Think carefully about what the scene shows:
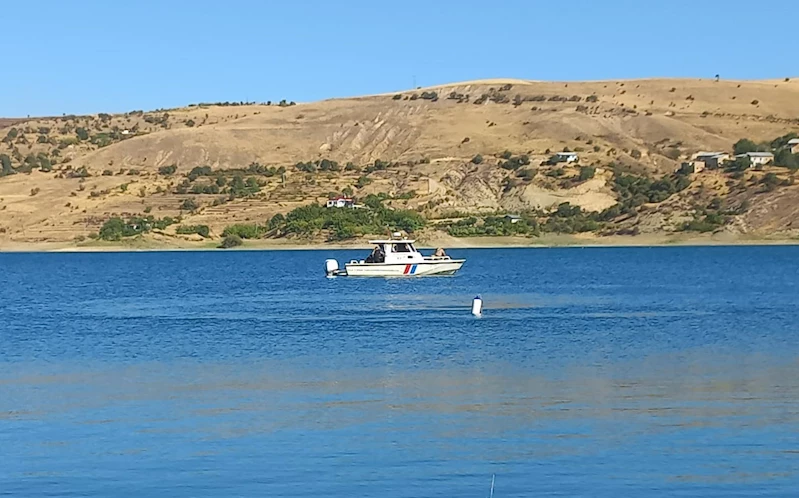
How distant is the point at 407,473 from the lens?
19.6 m

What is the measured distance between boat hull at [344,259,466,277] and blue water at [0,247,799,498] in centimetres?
1923

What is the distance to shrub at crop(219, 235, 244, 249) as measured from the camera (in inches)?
4909

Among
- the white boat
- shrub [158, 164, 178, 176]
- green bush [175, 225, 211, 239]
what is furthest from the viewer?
shrub [158, 164, 178, 176]

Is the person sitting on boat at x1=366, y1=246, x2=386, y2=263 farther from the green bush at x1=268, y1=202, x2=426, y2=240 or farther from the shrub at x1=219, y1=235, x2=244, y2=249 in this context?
the shrub at x1=219, y1=235, x2=244, y2=249

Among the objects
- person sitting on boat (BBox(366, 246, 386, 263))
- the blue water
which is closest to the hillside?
person sitting on boat (BBox(366, 246, 386, 263))

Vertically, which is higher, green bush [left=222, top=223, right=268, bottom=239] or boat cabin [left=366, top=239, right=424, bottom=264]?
green bush [left=222, top=223, right=268, bottom=239]

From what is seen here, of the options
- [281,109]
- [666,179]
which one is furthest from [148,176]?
[666,179]

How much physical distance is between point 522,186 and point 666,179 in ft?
45.0

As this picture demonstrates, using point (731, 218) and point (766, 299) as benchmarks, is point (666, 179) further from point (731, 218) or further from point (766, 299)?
point (766, 299)

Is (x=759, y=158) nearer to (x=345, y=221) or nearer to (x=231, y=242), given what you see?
(x=345, y=221)

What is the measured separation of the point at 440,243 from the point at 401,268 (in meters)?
38.1

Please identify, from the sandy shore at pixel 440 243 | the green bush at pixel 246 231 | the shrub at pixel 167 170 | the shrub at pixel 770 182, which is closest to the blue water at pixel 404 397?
the sandy shore at pixel 440 243

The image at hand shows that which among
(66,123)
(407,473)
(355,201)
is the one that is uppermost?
(66,123)

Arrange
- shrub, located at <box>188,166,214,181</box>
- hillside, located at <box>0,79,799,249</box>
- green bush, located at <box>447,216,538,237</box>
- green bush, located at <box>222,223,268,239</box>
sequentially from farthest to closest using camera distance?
shrub, located at <box>188,166,214,181</box>
green bush, located at <box>222,223,268,239</box>
hillside, located at <box>0,79,799,249</box>
green bush, located at <box>447,216,538,237</box>
